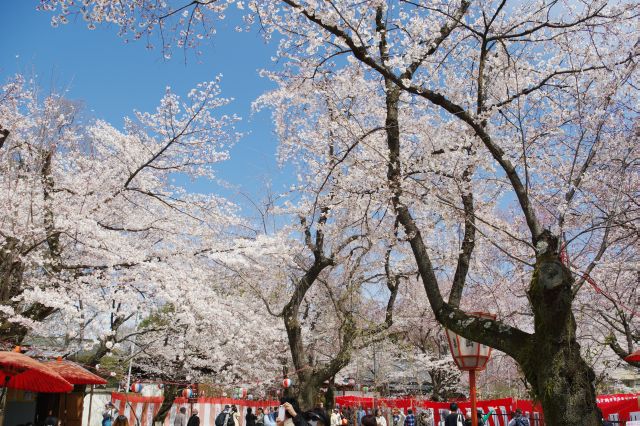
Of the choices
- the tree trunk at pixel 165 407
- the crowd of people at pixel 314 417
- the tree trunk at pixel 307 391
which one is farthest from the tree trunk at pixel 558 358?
the tree trunk at pixel 165 407

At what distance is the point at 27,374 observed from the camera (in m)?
8.14

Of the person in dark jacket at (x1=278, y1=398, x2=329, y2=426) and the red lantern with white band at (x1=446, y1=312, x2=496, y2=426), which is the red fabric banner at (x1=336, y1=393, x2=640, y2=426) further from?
the person in dark jacket at (x1=278, y1=398, x2=329, y2=426)

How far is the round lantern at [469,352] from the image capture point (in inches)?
256

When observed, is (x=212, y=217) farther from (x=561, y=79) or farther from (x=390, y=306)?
(x=561, y=79)

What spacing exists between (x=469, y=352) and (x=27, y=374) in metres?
7.03

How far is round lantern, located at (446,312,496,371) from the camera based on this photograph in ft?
21.3

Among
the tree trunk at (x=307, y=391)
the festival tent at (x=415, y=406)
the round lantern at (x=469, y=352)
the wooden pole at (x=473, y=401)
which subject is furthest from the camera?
the tree trunk at (x=307, y=391)

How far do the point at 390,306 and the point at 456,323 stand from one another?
8611 mm

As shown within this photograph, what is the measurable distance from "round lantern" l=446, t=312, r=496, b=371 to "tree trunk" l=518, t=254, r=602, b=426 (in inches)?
62.6

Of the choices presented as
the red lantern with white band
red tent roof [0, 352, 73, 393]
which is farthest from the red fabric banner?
red tent roof [0, 352, 73, 393]

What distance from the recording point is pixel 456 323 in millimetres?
5805

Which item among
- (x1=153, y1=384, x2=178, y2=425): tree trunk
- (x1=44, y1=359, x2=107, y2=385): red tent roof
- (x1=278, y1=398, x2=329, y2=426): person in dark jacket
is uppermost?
(x1=44, y1=359, x2=107, y2=385): red tent roof

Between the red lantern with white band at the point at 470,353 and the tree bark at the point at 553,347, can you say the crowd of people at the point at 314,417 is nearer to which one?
the red lantern with white band at the point at 470,353

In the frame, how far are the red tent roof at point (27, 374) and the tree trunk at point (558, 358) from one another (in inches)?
270
